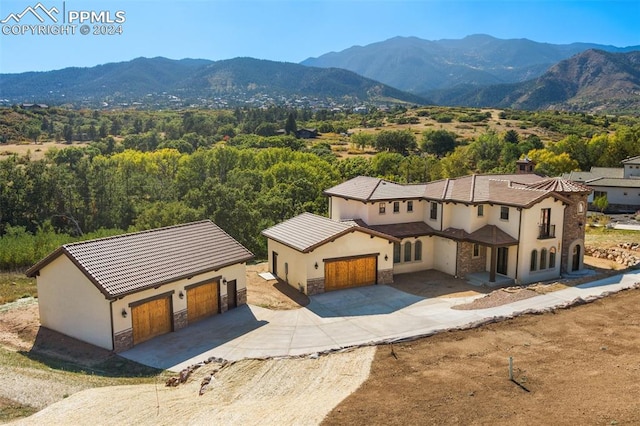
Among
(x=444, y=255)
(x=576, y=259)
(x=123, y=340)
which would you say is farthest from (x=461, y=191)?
(x=123, y=340)

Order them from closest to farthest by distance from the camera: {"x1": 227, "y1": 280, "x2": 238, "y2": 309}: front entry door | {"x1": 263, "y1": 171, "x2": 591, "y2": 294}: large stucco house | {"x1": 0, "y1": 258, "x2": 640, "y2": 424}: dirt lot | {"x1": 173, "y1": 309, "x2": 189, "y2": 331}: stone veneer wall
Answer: {"x1": 0, "y1": 258, "x2": 640, "y2": 424}: dirt lot → {"x1": 173, "y1": 309, "x2": 189, "y2": 331}: stone veneer wall → {"x1": 227, "y1": 280, "x2": 238, "y2": 309}: front entry door → {"x1": 263, "y1": 171, "x2": 591, "y2": 294}: large stucco house

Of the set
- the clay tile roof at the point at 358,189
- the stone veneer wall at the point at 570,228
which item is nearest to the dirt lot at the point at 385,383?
the stone veneer wall at the point at 570,228

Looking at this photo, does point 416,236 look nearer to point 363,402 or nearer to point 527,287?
point 527,287

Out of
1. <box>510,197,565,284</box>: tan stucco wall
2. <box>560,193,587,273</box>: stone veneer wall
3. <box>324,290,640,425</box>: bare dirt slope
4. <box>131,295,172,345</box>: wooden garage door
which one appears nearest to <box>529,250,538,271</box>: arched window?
<box>510,197,565,284</box>: tan stucco wall

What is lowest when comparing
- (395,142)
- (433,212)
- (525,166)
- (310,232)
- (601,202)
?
(601,202)

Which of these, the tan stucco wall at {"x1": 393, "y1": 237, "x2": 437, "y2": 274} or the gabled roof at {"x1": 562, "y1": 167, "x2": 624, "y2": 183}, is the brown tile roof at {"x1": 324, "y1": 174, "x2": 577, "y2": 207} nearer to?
the tan stucco wall at {"x1": 393, "y1": 237, "x2": 437, "y2": 274}

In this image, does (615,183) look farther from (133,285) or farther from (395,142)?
(133,285)

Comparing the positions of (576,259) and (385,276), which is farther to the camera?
(576,259)
